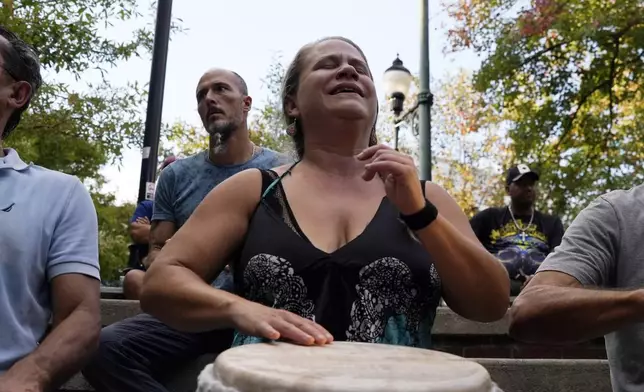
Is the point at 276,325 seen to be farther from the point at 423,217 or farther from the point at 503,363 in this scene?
the point at 503,363

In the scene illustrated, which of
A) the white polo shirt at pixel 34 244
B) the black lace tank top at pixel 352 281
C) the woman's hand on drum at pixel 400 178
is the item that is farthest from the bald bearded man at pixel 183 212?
the woman's hand on drum at pixel 400 178

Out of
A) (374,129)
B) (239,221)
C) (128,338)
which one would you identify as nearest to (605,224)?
(374,129)

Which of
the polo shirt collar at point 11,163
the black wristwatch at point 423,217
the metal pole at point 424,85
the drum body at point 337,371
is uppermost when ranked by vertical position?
Answer: the metal pole at point 424,85

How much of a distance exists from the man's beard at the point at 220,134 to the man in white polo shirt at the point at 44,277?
1.45 metres

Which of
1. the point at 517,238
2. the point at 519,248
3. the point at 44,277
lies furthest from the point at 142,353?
the point at 517,238

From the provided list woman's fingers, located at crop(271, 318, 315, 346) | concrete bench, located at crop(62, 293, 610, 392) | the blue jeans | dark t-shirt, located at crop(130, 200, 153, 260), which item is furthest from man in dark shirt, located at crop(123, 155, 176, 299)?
woman's fingers, located at crop(271, 318, 315, 346)

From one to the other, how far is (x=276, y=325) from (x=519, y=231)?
4046mm

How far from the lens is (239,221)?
1.91 m

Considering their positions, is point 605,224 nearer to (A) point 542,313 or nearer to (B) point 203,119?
(A) point 542,313

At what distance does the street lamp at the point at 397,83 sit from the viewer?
29.1 ft

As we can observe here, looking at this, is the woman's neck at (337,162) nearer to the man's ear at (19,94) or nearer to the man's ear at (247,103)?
the man's ear at (19,94)

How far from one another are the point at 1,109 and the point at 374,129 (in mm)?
1267

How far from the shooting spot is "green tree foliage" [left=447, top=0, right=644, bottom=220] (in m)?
9.48

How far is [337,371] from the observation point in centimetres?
113
